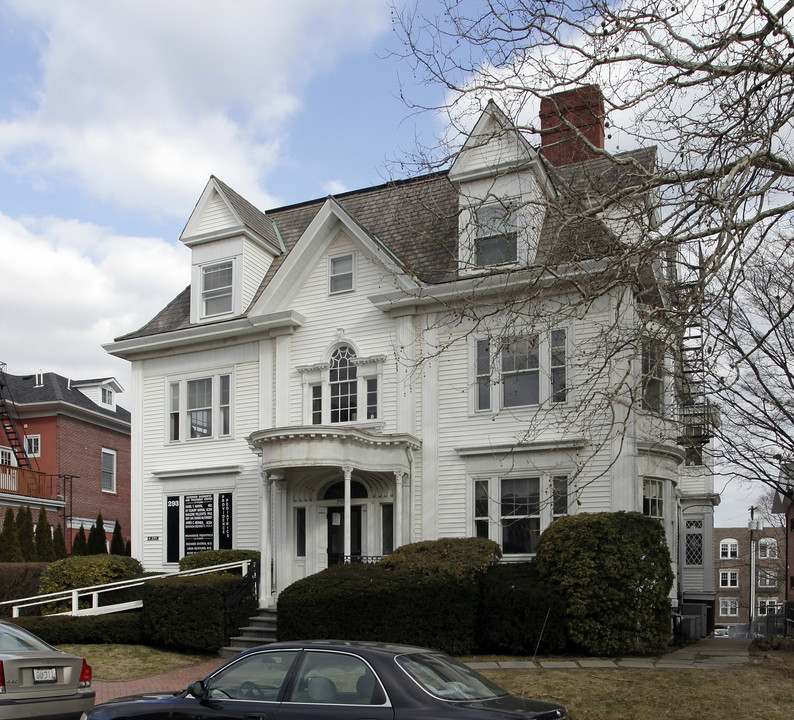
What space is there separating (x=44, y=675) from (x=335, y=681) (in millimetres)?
4454

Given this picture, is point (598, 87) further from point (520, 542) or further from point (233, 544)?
point (233, 544)

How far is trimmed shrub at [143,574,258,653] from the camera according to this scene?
705 inches

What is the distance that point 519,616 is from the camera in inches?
622

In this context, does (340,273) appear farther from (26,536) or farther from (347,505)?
(26,536)

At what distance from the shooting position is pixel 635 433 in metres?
18.4

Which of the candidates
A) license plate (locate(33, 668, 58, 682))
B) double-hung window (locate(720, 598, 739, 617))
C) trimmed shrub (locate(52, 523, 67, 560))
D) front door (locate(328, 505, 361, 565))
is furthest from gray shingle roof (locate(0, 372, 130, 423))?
double-hung window (locate(720, 598, 739, 617))

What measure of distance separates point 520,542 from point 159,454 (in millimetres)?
10294

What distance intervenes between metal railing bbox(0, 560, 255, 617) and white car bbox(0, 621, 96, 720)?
854 cm

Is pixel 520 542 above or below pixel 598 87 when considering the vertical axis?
below

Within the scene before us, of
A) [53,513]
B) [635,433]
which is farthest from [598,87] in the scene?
[53,513]

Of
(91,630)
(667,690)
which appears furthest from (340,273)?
(667,690)

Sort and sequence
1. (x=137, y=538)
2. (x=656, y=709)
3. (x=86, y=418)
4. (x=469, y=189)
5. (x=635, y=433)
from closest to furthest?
(x=656, y=709)
(x=635, y=433)
(x=469, y=189)
(x=137, y=538)
(x=86, y=418)

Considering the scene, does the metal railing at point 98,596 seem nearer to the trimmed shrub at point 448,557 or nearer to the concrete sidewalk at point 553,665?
the concrete sidewalk at point 553,665

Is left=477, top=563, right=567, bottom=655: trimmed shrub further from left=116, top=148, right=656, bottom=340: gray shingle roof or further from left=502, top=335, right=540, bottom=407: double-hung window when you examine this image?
left=116, top=148, right=656, bottom=340: gray shingle roof
